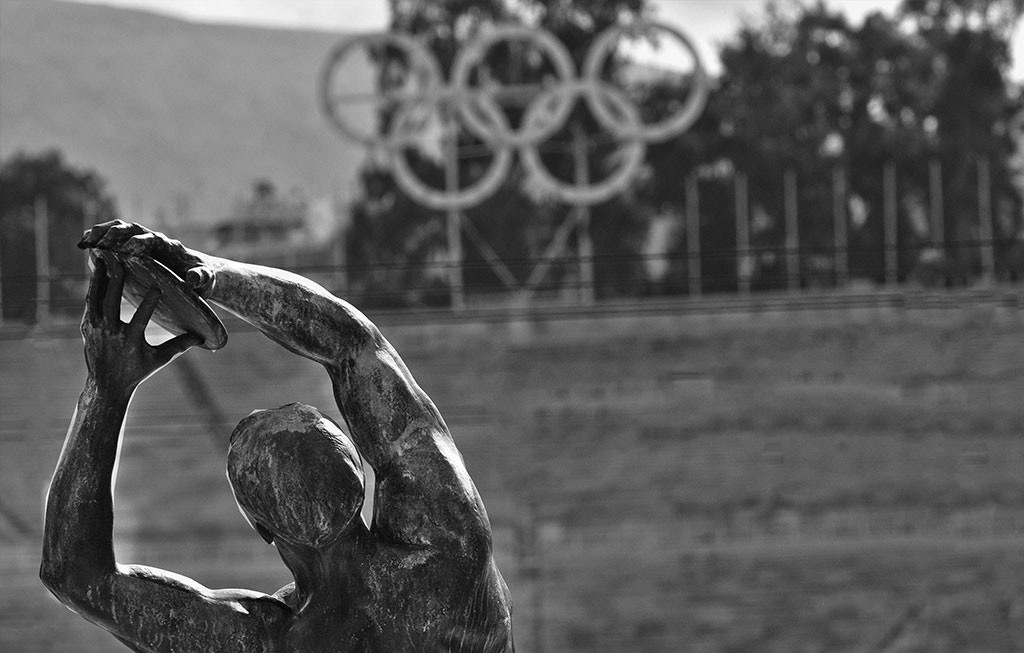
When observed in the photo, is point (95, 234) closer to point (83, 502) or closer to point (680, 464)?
point (83, 502)

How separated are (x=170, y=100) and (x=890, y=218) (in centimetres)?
8895

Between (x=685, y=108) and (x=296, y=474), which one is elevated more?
(x=685, y=108)

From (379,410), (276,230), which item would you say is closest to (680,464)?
(379,410)

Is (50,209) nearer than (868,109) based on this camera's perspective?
No

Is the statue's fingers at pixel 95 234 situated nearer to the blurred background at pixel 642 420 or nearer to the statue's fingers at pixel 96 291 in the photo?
the statue's fingers at pixel 96 291

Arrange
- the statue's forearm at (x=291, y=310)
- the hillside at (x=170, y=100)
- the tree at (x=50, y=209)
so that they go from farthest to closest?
the hillside at (x=170, y=100), the tree at (x=50, y=209), the statue's forearm at (x=291, y=310)

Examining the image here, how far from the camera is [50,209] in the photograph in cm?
4100

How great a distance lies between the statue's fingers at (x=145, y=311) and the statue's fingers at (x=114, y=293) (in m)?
0.02

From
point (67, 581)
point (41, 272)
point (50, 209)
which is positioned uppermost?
point (50, 209)

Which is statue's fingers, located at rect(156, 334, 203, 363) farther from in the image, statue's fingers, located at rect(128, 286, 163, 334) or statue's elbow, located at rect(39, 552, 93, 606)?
statue's elbow, located at rect(39, 552, 93, 606)

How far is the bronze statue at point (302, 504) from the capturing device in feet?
8.09

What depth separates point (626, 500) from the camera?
14547 mm

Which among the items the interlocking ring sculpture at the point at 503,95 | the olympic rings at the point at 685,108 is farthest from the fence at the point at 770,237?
the olympic rings at the point at 685,108

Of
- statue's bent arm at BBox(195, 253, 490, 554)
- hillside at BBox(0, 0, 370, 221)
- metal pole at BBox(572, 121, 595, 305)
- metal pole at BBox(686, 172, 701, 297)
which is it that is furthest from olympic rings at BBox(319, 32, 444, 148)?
hillside at BBox(0, 0, 370, 221)
